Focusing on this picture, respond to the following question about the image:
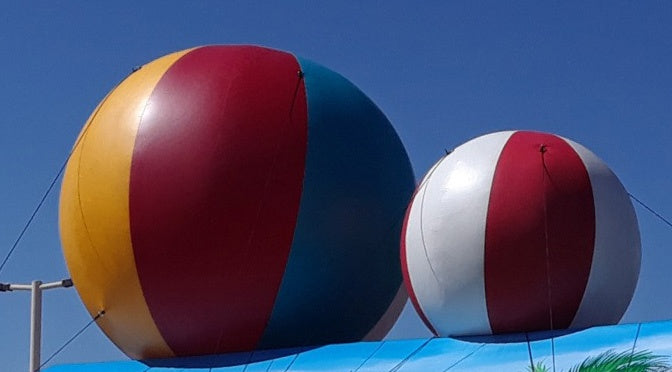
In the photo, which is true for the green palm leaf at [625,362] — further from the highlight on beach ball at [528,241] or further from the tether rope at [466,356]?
the tether rope at [466,356]

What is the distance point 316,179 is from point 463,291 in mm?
1863

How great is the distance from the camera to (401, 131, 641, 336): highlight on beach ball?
27.9 feet

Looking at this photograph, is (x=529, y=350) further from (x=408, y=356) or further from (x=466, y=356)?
(x=408, y=356)

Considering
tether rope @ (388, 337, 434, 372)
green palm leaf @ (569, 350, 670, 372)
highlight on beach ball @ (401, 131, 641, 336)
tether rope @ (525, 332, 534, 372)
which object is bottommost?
green palm leaf @ (569, 350, 670, 372)

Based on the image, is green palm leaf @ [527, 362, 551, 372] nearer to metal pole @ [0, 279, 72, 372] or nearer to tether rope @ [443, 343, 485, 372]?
tether rope @ [443, 343, 485, 372]

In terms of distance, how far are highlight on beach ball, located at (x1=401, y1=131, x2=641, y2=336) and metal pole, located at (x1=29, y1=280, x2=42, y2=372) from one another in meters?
7.92

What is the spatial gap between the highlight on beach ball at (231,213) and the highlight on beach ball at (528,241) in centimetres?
142

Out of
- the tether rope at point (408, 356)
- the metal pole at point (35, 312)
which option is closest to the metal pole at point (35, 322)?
the metal pole at point (35, 312)

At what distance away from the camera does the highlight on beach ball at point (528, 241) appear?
8.52 meters

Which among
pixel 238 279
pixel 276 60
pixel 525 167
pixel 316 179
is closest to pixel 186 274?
pixel 238 279

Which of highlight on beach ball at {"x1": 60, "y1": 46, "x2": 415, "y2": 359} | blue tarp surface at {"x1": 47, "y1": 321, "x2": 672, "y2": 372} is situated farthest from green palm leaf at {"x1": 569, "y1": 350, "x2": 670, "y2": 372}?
highlight on beach ball at {"x1": 60, "y1": 46, "x2": 415, "y2": 359}

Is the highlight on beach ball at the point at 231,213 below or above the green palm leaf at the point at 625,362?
above

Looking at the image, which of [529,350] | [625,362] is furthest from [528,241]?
[625,362]

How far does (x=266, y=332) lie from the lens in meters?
Answer: 10.2
